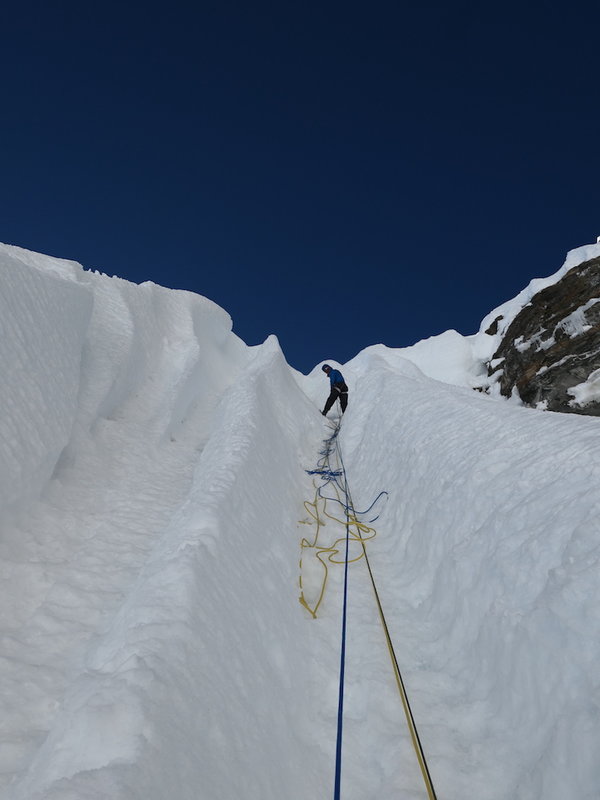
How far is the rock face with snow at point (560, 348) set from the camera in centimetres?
1058

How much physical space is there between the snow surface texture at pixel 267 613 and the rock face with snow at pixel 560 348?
20.7ft

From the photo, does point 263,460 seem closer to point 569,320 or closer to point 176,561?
point 176,561

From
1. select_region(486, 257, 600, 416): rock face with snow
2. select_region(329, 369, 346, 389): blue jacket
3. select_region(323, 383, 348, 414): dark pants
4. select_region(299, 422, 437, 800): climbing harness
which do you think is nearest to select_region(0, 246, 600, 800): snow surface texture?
select_region(299, 422, 437, 800): climbing harness

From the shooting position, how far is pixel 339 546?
5.07 metres

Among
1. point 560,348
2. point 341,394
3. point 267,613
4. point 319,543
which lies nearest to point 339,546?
point 319,543

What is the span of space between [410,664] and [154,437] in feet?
19.2

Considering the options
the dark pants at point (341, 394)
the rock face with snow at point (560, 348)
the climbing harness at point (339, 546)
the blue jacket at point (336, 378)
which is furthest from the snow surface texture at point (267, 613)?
the rock face with snow at point (560, 348)

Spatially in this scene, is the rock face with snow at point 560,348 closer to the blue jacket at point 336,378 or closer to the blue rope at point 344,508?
the blue jacket at point 336,378

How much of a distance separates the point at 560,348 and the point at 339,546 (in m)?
10.5

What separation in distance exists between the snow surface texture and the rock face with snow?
6299 millimetres

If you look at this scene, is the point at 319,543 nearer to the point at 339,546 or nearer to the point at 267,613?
the point at 339,546

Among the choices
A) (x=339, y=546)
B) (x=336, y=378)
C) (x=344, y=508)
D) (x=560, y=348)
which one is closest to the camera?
(x=339, y=546)

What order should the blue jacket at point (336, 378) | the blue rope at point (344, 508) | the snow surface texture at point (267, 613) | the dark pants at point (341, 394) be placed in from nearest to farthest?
the snow surface texture at point (267, 613), the blue rope at point (344, 508), the dark pants at point (341, 394), the blue jacket at point (336, 378)

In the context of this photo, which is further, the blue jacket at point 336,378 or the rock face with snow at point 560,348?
the blue jacket at point 336,378
